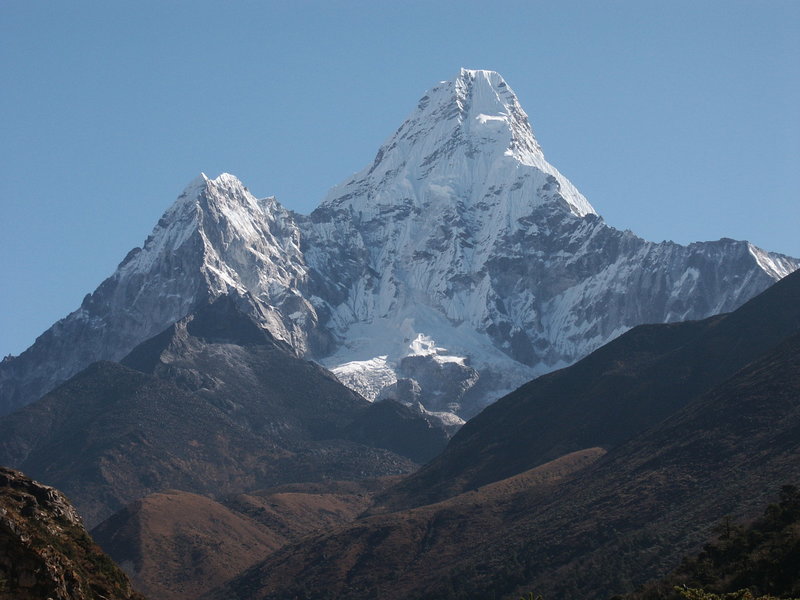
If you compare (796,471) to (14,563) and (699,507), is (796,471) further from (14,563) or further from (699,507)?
(14,563)

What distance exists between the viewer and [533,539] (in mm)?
196875

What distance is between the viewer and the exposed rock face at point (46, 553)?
8162cm

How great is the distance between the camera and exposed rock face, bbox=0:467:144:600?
8162 cm

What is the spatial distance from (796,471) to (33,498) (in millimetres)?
103440

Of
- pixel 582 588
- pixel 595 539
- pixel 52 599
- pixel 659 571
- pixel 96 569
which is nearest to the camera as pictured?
pixel 52 599

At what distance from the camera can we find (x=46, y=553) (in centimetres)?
8494

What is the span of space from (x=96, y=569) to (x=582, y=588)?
86.7m

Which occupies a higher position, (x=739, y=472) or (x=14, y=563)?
(x=739, y=472)

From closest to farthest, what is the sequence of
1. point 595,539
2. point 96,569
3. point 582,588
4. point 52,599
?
point 52,599, point 96,569, point 582,588, point 595,539

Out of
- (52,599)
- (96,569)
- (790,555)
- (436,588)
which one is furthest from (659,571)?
(52,599)

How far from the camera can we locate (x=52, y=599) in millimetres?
81688

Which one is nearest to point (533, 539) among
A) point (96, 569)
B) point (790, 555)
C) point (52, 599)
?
point (790, 555)

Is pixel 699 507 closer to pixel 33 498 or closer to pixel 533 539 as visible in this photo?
pixel 533 539

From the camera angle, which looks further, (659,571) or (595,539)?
(595,539)
